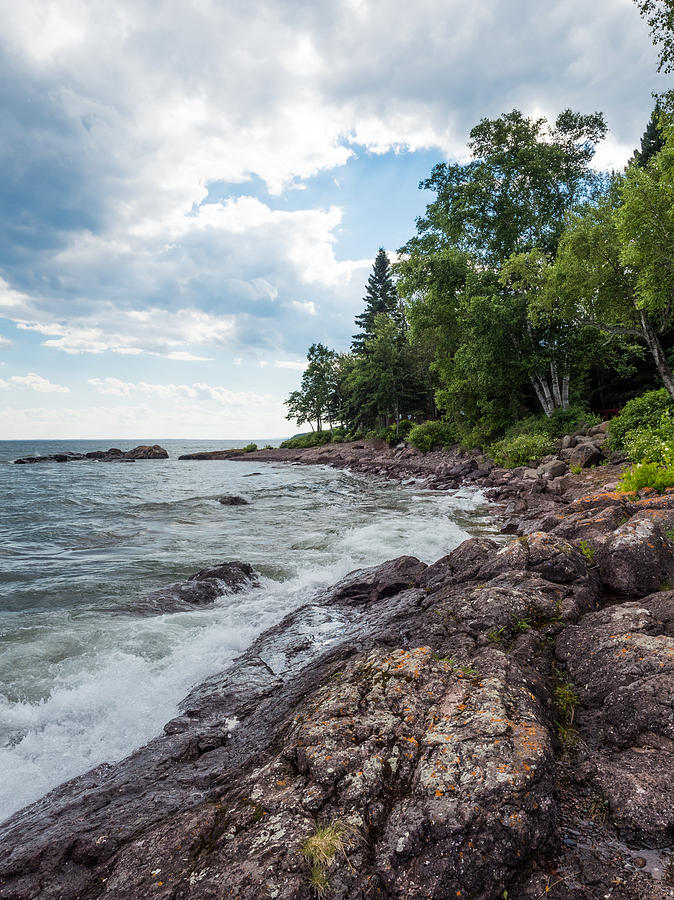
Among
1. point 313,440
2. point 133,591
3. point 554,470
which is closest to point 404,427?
point 313,440

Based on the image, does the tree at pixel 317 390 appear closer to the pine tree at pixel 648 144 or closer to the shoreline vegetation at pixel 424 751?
the pine tree at pixel 648 144

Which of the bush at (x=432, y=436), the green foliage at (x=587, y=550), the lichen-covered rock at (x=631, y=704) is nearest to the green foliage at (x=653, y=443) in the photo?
the green foliage at (x=587, y=550)

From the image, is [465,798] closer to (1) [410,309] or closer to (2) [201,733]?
(2) [201,733]

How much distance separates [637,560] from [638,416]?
13.7m

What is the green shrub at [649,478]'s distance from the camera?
8345 millimetres

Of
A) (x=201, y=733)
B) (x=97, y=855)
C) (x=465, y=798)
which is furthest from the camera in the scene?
(x=201, y=733)

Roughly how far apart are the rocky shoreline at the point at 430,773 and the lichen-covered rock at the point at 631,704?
12mm

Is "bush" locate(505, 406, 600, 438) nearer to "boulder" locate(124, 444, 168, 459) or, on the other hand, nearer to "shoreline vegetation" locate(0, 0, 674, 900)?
"shoreline vegetation" locate(0, 0, 674, 900)

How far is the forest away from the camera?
14414mm

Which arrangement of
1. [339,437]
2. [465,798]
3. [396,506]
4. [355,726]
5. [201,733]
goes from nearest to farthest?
[465,798] → [355,726] → [201,733] → [396,506] → [339,437]

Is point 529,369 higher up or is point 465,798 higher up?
point 529,369

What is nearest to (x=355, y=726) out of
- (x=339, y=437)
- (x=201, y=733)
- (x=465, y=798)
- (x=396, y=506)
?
(x=465, y=798)

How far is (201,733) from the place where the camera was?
4051mm

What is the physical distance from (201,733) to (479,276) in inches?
988
